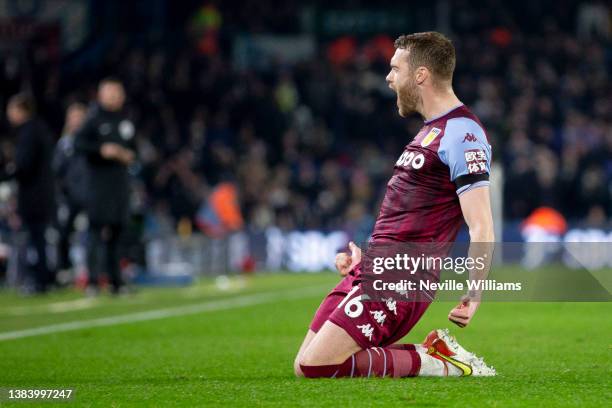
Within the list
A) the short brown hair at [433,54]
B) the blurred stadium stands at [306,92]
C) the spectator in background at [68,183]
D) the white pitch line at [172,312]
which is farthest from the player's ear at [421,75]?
the blurred stadium stands at [306,92]

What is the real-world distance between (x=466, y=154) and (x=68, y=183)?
999cm

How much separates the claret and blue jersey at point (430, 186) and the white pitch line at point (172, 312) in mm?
4006

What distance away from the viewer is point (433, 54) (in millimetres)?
6227

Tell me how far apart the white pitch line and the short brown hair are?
4.34 metres

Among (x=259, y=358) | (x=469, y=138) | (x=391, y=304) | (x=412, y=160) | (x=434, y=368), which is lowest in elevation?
(x=259, y=358)

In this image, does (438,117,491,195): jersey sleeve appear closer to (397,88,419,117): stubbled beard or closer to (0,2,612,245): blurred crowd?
(397,88,419,117): stubbled beard

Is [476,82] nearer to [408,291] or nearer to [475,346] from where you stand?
[475,346]

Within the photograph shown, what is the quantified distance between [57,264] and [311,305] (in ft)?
14.3

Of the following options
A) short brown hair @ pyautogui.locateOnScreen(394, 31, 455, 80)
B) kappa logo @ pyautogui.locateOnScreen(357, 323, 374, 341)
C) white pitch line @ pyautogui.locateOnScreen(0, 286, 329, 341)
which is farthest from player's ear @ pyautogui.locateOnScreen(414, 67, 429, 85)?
white pitch line @ pyautogui.locateOnScreen(0, 286, 329, 341)

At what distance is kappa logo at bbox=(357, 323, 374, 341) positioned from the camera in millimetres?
6230

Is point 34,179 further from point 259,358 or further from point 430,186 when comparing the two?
point 430,186

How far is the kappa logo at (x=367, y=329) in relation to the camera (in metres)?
6.23

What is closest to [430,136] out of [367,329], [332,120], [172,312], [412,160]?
[412,160]

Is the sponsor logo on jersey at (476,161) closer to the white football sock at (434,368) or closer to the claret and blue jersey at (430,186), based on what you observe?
the claret and blue jersey at (430,186)
